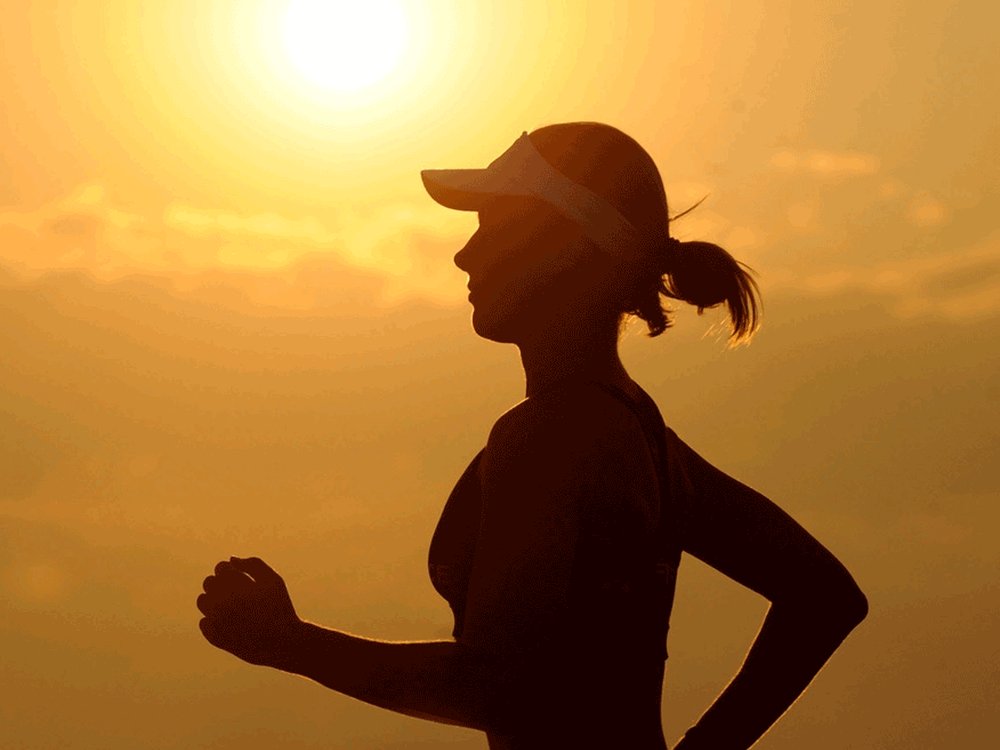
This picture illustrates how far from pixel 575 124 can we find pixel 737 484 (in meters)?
1.07

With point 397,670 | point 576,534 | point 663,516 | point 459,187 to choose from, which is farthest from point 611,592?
point 459,187

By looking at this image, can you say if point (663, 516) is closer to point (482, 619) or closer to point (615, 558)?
point (615, 558)

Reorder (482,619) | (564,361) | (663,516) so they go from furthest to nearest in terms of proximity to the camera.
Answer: (564,361) → (663,516) → (482,619)

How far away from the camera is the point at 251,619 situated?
176 inches

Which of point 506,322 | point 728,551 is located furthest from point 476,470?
point 728,551

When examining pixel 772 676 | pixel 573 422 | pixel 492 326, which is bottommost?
pixel 772 676

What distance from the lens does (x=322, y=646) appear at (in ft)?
14.7

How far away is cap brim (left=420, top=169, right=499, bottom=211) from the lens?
5191 mm

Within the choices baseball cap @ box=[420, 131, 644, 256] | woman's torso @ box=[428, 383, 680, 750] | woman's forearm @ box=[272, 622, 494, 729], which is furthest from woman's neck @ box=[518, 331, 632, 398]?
woman's forearm @ box=[272, 622, 494, 729]

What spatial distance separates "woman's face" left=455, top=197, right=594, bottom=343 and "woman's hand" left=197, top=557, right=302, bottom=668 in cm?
Result: 96

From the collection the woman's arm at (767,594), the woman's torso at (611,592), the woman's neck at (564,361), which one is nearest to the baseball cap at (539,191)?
the woman's neck at (564,361)

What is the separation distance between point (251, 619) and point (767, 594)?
5.45ft

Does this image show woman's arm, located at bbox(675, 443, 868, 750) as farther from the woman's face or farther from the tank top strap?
the woman's face

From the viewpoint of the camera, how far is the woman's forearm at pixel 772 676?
5.44 m
